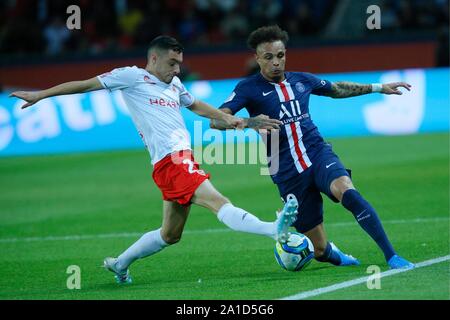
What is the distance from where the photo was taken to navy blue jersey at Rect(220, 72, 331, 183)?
29.7 feet

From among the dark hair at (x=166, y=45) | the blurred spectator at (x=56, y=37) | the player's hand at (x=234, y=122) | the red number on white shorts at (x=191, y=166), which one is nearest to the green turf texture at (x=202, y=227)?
the red number on white shorts at (x=191, y=166)

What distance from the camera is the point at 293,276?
8602 millimetres

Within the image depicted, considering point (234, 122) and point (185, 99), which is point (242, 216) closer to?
point (234, 122)

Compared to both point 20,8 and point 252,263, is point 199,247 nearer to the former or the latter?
point 252,263

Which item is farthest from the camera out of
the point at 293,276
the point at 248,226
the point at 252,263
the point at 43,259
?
the point at 43,259

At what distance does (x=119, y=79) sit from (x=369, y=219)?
2.45m

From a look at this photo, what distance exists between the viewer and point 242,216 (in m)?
8.01

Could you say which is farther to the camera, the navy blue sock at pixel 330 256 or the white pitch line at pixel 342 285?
the navy blue sock at pixel 330 256

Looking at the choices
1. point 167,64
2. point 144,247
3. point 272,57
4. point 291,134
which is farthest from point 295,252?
point 167,64

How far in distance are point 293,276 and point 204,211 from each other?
5378 millimetres

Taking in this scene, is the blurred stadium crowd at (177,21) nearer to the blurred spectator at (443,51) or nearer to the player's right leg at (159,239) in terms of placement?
the blurred spectator at (443,51)

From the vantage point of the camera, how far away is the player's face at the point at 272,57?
29.6ft

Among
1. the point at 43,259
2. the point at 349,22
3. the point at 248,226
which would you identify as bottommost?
the point at 43,259

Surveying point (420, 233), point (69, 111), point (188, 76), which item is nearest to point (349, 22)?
point (188, 76)
